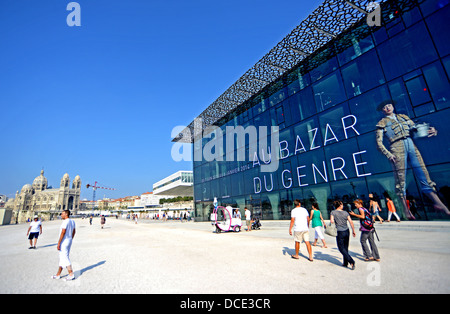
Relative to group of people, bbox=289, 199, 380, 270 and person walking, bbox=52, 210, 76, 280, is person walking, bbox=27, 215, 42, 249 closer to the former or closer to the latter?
person walking, bbox=52, 210, 76, 280

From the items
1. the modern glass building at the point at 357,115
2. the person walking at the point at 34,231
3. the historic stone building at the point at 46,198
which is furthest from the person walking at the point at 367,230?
the historic stone building at the point at 46,198

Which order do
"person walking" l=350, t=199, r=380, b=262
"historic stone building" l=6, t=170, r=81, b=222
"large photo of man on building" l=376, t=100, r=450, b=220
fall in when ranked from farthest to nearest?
"historic stone building" l=6, t=170, r=81, b=222 → "large photo of man on building" l=376, t=100, r=450, b=220 → "person walking" l=350, t=199, r=380, b=262

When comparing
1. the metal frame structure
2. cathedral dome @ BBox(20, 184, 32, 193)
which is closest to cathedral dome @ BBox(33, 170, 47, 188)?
cathedral dome @ BBox(20, 184, 32, 193)

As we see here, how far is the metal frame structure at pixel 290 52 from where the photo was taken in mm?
16531

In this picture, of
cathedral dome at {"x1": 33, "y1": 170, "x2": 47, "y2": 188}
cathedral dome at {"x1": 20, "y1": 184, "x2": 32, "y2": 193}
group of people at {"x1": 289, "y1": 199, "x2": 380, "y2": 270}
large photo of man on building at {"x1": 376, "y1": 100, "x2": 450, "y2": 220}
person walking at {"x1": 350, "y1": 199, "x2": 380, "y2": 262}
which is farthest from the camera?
cathedral dome at {"x1": 33, "y1": 170, "x2": 47, "y2": 188}

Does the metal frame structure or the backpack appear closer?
the backpack

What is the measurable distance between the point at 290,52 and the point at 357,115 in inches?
352

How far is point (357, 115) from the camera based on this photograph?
672 inches

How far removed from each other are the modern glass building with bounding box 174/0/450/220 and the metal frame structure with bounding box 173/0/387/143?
0.47 ft

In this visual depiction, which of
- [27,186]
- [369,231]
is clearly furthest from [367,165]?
[27,186]

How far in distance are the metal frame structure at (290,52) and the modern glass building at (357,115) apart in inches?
5.6

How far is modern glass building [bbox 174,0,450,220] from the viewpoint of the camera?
13.4 m

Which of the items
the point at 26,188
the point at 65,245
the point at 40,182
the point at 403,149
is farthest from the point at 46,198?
the point at 403,149

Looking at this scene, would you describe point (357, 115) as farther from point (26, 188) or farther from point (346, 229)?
point (26, 188)
